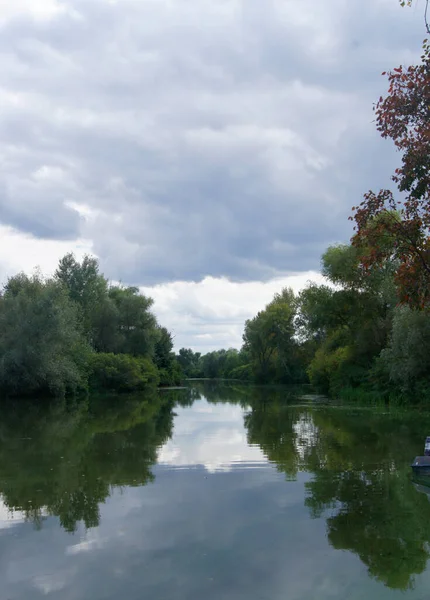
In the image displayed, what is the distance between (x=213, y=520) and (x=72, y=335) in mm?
34334

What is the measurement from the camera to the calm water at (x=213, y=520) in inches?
266

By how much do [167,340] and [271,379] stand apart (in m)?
16.3

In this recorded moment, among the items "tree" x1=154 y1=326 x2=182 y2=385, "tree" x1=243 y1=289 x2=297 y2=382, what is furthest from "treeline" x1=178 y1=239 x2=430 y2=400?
"tree" x1=154 y1=326 x2=182 y2=385

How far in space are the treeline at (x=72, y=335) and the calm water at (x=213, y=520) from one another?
2205cm

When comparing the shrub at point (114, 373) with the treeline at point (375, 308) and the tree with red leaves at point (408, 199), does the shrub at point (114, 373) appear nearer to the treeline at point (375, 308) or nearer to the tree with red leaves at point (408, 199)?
the treeline at point (375, 308)

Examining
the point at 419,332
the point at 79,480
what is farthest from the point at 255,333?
the point at 79,480

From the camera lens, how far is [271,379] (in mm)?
82562

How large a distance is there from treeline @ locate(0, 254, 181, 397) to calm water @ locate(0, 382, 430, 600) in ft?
72.3

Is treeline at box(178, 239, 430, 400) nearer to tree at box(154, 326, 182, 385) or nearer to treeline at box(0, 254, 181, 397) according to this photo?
treeline at box(0, 254, 181, 397)

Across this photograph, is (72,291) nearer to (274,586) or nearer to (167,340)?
(167,340)

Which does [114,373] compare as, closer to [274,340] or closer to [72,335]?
[72,335]

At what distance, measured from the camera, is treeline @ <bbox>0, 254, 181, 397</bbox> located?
132 ft

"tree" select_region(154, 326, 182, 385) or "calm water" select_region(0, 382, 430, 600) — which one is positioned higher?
"tree" select_region(154, 326, 182, 385)

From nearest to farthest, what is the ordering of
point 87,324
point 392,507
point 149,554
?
1. point 149,554
2. point 392,507
3. point 87,324
